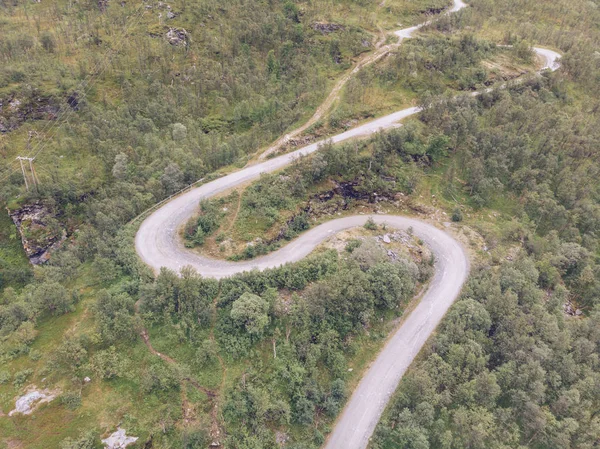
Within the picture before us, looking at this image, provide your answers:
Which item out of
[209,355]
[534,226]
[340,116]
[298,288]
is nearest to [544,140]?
[534,226]

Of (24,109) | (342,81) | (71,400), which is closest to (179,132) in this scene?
(24,109)

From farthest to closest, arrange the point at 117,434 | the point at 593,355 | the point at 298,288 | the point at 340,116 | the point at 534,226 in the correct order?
the point at 340,116 → the point at 534,226 → the point at 298,288 → the point at 593,355 → the point at 117,434

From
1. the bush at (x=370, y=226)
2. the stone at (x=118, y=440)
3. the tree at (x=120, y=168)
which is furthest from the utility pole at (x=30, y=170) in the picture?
the bush at (x=370, y=226)

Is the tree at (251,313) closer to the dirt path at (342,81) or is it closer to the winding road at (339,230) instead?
the winding road at (339,230)

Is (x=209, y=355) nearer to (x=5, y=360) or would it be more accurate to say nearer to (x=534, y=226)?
(x=5, y=360)

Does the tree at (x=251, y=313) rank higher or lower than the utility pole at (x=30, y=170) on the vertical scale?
lower

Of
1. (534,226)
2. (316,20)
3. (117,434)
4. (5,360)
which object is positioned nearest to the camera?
(117,434)
